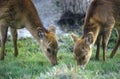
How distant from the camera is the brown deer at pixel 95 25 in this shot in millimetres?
11680

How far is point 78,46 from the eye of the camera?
38.2ft

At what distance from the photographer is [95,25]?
1240 centimetres

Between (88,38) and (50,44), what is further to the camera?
(50,44)

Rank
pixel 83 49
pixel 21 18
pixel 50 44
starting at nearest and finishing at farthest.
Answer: pixel 83 49 → pixel 50 44 → pixel 21 18

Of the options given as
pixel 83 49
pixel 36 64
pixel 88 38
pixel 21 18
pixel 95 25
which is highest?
pixel 21 18

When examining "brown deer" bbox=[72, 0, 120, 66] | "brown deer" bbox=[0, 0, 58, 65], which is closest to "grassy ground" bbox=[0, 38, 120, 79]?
"brown deer" bbox=[72, 0, 120, 66]

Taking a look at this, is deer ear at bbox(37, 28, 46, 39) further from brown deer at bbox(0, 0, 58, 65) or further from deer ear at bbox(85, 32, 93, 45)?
deer ear at bbox(85, 32, 93, 45)

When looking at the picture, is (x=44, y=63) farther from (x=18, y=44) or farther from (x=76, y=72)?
(x=76, y=72)

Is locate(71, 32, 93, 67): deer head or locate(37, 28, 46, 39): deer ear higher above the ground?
locate(37, 28, 46, 39): deer ear

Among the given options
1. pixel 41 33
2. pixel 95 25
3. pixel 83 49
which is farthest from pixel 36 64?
pixel 95 25

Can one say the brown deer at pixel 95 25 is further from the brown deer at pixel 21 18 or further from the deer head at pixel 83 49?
the brown deer at pixel 21 18

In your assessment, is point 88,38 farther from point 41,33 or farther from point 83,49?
point 41,33

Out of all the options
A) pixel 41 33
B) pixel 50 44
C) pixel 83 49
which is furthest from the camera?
pixel 41 33

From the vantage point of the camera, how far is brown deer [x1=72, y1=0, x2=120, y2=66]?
1168 cm
